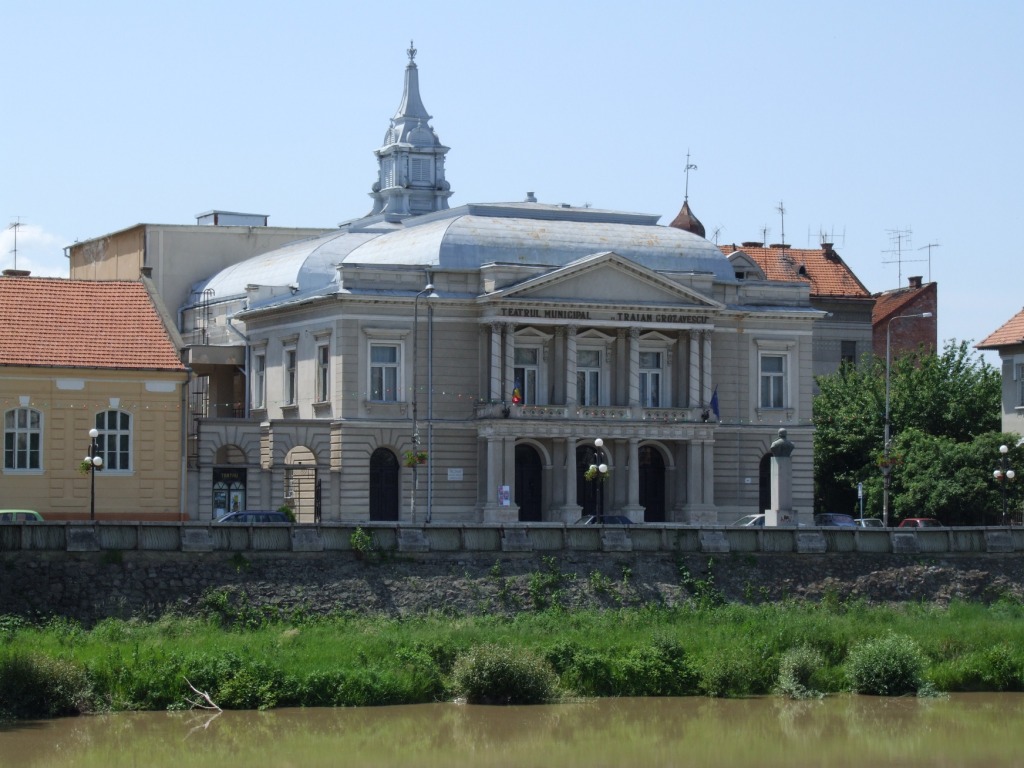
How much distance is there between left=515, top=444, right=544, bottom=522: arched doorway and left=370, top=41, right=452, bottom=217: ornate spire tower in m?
21.5

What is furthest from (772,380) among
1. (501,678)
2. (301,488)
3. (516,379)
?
(501,678)

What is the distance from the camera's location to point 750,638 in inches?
2053

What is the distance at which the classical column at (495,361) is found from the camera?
253 feet

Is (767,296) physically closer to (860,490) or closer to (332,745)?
(860,490)

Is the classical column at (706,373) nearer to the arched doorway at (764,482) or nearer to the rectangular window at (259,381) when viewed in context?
the arched doorway at (764,482)

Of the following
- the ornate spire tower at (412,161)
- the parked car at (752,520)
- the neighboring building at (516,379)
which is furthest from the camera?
the ornate spire tower at (412,161)

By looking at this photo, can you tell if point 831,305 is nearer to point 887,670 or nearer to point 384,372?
point 384,372

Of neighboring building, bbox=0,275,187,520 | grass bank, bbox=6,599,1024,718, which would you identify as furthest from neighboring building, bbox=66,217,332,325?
grass bank, bbox=6,599,1024,718

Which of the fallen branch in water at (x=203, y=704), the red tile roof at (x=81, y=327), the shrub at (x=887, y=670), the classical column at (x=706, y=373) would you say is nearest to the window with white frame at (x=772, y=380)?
the classical column at (x=706, y=373)

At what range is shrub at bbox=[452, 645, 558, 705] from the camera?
1879 inches

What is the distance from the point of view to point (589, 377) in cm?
7956

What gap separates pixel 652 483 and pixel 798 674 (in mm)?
30404

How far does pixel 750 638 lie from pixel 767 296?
32.4m

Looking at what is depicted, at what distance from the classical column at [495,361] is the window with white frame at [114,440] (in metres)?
15.2
